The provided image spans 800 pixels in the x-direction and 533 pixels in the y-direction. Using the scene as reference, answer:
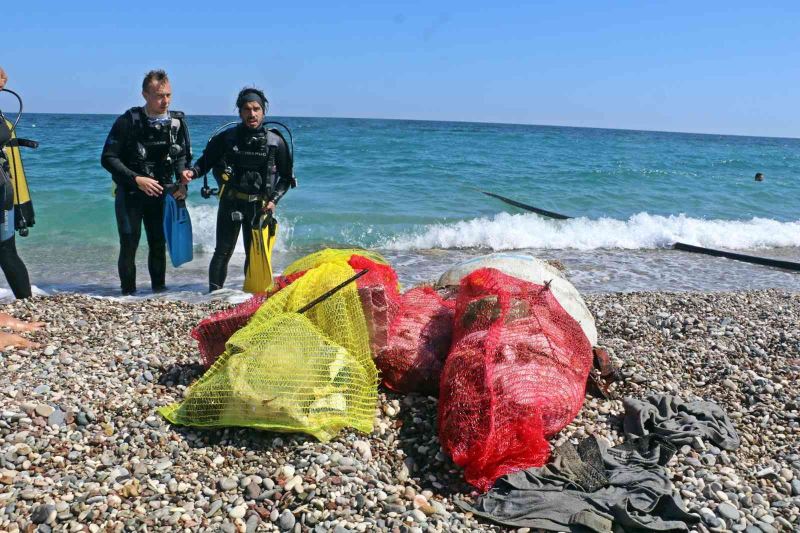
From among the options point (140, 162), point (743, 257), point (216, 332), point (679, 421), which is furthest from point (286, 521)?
point (743, 257)

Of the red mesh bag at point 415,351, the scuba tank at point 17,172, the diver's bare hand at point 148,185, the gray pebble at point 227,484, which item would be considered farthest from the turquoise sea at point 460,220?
the gray pebble at point 227,484

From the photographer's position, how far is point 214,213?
1406 centimetres

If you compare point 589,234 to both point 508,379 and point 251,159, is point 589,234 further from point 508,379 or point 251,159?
point 508,379

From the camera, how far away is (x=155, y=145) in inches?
257

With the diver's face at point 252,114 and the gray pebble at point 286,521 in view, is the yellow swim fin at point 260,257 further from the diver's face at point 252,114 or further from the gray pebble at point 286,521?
the gray pebble at point 286,521

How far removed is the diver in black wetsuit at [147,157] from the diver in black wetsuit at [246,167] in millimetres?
277

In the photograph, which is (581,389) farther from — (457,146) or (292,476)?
(457,146)

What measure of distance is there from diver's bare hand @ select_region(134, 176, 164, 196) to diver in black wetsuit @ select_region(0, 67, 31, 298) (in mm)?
1052

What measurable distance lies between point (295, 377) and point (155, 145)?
387cm

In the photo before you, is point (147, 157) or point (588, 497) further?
point (147, 157)

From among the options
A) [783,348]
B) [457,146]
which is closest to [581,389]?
[783,348]

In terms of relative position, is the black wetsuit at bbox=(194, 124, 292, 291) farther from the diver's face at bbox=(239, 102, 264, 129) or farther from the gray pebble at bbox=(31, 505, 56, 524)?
the gray pebble at bbox=(31, 505, 56, 524)

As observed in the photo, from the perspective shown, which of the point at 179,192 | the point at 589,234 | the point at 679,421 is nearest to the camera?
the point at 679,421

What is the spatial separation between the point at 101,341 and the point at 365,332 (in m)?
2.19
